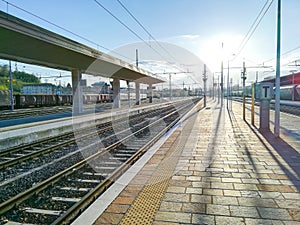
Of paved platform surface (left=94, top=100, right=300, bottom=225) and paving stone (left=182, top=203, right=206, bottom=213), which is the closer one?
paved platform surface (left=94, top=100, right=300, bottom=225)

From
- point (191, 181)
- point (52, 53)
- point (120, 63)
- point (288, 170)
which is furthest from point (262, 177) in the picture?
point (120, 63)

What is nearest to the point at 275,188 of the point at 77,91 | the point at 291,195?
the point at 291,195

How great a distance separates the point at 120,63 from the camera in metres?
21.7

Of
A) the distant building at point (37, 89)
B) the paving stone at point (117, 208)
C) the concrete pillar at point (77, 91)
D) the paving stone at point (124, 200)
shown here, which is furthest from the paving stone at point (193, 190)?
the distant building at point (37, 89)

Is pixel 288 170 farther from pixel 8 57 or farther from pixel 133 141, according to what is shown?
pixel 8 57

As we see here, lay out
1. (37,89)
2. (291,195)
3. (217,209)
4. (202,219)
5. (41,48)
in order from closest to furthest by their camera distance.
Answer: (202,219) → (217,209) → (291,195) → (41,48) → (37,89)

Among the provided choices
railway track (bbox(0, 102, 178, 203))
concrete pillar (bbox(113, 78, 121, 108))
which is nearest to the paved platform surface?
railway track (bbox(0, 102, 178, 203))

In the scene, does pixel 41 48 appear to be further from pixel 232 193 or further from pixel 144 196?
pixel 232 193

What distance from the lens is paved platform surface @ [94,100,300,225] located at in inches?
129

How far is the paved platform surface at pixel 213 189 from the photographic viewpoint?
329 cm

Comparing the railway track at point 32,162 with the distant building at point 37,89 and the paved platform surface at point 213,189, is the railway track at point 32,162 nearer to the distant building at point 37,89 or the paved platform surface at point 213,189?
the paved platform surface at point 213,189

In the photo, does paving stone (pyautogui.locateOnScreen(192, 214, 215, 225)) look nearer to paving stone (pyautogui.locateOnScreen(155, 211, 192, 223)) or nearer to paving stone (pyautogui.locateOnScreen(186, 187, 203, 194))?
paving stone (pyautogui.locateOnScreen(155, 211, 192, 223))

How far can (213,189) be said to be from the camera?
4215mm

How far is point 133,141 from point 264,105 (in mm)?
5869
